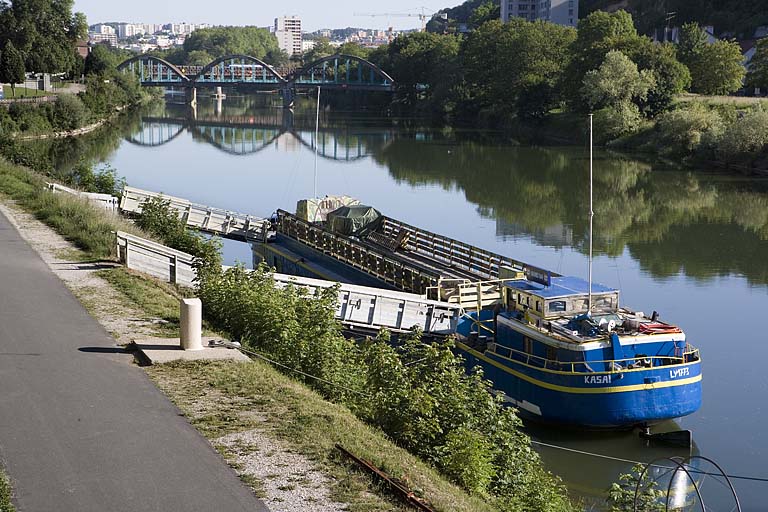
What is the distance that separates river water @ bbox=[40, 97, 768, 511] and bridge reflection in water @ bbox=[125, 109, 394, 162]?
27 centimetres

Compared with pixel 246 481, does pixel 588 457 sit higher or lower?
lower

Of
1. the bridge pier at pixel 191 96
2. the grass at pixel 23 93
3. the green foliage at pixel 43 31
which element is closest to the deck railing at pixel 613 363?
the grass at pixel 23 93

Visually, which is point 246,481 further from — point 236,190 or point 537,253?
point 236,190

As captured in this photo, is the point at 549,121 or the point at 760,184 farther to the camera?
the point at 549,121

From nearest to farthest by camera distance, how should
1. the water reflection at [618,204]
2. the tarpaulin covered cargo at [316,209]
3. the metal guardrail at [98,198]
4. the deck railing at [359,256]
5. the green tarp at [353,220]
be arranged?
the deck railing at [359,256] → the green tarp at [353,220] → the metal guardrail at [98,198] → the tarpaulin covered cargo at [316,209] → the water reflection at [618,204]

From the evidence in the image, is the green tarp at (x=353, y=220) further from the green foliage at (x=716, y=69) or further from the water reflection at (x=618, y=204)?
the green foliage at (x=716, y=69)

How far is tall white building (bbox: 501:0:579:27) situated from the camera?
493 ft

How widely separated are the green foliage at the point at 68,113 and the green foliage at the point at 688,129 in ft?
129

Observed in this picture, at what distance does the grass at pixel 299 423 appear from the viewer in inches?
384

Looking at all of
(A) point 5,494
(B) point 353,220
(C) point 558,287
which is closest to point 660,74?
(B) point 353,220

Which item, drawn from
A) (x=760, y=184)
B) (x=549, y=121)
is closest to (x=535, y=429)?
(x=760, y=184)

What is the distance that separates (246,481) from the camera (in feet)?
31.5

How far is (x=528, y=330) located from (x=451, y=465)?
279 inches

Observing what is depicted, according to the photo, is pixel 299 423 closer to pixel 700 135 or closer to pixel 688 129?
pixel 700 135
